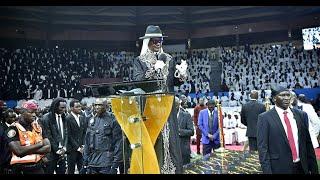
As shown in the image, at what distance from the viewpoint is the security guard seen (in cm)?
569

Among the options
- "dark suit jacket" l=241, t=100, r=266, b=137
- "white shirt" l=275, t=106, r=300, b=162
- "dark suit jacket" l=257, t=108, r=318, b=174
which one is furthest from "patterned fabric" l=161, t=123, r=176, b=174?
"dark suit jacket" l=241, t=100, r=266, b=137

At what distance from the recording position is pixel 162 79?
4117 millimetres

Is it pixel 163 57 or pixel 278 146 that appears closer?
pixel 278 146

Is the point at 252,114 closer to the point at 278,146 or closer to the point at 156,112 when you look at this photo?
the point at 278,146

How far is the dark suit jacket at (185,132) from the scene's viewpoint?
781cm

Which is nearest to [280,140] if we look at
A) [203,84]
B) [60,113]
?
[60,113]

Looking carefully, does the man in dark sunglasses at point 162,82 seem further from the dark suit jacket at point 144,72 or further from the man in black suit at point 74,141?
the man in black suit at point 74,141

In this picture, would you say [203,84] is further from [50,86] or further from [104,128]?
[104,128]

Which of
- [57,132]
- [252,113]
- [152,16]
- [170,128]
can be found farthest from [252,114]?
[152,16]

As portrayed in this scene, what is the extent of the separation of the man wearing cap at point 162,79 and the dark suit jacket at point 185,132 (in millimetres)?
3197

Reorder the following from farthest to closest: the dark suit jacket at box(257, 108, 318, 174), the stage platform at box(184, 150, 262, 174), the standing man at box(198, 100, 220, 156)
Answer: the standing man at box(198, 100, 220, 156) → the stage platform at box(184, 150, 262, 174) → the dark suit jacket at box(257, 108, 318, 174)

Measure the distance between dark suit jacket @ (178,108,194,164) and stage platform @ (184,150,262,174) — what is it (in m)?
0.36

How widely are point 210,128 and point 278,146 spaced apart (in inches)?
185

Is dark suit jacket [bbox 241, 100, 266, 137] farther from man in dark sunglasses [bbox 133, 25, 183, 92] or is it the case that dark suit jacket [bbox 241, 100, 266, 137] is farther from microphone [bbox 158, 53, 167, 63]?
microphone [bbox 158, 53, 167, 63]
